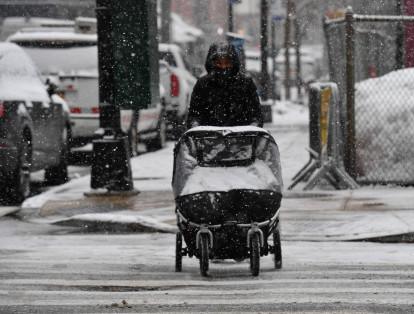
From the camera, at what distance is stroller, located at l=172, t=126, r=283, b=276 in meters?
8.62

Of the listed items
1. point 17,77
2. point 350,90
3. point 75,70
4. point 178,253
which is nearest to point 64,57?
point 75,70

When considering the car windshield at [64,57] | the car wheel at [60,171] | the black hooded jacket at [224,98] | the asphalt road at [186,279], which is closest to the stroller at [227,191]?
the asphalt road at [186,279]

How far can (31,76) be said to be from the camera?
1546 cm

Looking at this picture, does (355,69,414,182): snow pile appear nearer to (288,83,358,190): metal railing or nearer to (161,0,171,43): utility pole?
(288,83,358,190): metal railing

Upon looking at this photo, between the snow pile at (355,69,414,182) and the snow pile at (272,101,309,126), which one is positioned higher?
the snow pile at (355,69,414,182)

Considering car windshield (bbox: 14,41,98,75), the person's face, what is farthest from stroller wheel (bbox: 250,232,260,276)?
car windshield (bbox: 14,41,98,75)

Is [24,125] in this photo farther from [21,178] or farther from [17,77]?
[17,77]

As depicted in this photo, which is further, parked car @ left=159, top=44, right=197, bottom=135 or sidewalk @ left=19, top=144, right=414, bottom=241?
parked car @ left=159, top=44, right=197, bottom=135

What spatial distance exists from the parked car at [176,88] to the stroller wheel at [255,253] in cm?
1589

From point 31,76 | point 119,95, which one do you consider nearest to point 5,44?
point 31,76

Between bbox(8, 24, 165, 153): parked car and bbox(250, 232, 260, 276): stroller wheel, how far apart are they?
11.3m

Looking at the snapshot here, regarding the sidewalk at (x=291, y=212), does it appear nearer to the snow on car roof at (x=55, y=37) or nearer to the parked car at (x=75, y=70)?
the parked car at (x=75, y=70)

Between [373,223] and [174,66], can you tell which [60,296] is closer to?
[373,223]

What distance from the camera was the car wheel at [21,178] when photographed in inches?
554
